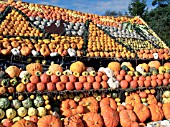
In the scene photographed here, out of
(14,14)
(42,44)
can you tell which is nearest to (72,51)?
(42,44)

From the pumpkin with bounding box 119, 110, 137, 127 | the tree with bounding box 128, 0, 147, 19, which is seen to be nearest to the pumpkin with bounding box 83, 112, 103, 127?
the pumpkin with bounding box 119, 110, 137, 127

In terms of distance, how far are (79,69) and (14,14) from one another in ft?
17.0

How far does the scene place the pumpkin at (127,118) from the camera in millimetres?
4676

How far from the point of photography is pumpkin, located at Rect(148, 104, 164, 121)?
5.18 m

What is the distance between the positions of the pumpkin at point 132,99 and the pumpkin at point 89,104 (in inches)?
29.2

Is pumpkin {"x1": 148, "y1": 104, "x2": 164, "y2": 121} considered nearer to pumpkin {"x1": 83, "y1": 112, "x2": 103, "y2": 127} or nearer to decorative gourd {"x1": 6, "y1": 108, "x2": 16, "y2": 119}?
pumpkin {"x1": 83, "y1": 112, "x2": 103, "y2": 127}

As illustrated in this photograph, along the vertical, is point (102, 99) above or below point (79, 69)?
below

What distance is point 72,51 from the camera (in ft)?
25.3

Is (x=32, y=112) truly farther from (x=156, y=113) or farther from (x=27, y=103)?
(x=156, y=113)

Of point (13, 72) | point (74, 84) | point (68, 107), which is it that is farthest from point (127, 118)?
point (13, 72)

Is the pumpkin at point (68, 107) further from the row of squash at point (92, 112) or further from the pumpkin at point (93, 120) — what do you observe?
the pumpkin at point (93, 120)

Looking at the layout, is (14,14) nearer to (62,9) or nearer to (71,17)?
(71,17)

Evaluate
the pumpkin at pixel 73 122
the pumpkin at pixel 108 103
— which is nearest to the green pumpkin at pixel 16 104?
the pumpkin at pixel 73 122

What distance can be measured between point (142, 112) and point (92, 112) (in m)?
1.03
